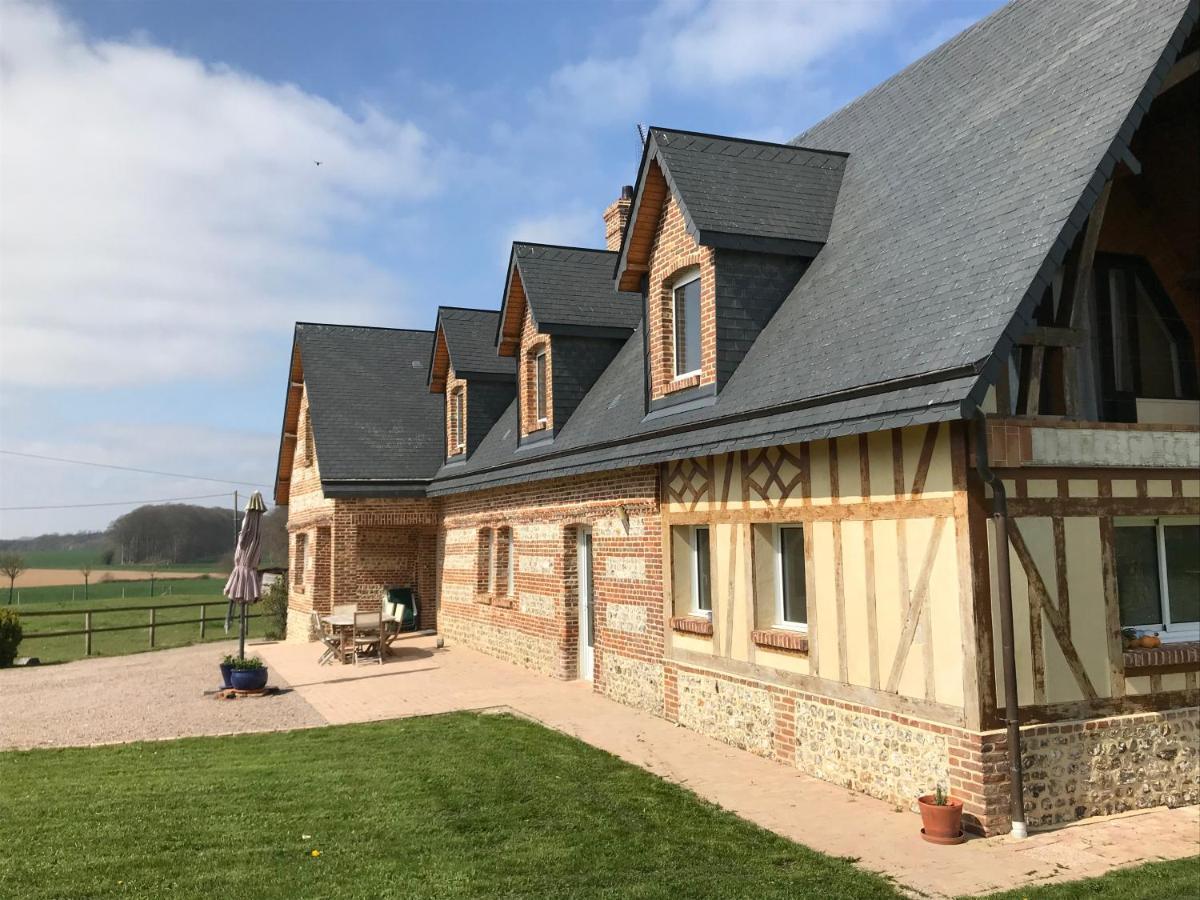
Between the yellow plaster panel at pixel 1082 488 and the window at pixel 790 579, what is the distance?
2.34 metres

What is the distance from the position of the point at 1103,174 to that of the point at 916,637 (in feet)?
11.8

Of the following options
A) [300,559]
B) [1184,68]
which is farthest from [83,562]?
[1184,68]

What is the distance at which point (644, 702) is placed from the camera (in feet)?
36.0

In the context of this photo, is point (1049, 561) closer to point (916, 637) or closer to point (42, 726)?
point (916, 637)

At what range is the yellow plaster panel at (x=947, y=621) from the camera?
21.4 feet

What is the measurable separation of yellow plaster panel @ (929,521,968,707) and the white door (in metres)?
7.09

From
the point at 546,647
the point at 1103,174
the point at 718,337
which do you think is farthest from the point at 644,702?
the point at 1103,174

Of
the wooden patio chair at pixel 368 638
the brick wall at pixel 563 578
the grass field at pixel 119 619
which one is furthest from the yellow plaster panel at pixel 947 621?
the grass field at pixel 119 619

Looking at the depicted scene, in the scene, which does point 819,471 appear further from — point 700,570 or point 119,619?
point 119,619

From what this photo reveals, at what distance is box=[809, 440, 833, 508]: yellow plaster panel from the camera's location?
7801 mm

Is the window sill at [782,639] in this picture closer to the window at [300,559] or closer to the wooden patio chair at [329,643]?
the wooden patio chair at [329,643]

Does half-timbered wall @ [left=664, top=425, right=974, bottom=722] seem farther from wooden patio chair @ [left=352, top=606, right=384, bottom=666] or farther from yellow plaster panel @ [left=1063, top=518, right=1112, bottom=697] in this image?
wooden patio chair @ [left=352, top=606, right=384, bottom=666]

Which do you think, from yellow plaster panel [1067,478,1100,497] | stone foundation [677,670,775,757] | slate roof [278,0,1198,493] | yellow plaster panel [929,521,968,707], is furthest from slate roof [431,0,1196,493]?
stone foundation [677,670,775,757]

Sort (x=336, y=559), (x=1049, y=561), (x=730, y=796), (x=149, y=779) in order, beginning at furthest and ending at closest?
(x=336, y=559)
(x=149, y=779)
(x=730, y=796)
(x=1049, y=561)
